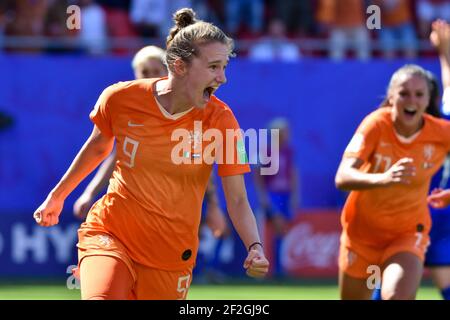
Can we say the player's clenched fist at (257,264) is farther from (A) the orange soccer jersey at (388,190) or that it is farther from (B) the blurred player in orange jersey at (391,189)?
(A) the orange soccer jersey at (388,190)

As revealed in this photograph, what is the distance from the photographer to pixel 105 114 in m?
6.57

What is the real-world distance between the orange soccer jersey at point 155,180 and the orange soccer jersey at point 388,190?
1921 millimetres

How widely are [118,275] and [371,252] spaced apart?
2.63m

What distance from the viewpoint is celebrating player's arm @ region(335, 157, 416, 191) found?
290 inches

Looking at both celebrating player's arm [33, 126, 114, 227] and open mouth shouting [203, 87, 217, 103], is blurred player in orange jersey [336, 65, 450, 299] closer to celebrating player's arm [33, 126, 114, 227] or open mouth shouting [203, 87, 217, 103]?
open mouth shouting [203, 87, 217, 103]

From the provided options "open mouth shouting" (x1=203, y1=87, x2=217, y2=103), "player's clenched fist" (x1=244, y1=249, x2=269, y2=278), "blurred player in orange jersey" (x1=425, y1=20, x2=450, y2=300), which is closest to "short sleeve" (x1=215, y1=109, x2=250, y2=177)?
"open mouth shouting" (x1=203, y1=87, x2=217, y2=103)

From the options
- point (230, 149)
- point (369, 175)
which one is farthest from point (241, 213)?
point (369, 175)

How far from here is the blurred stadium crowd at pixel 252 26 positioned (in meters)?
14.9

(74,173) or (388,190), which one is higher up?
(74,173)

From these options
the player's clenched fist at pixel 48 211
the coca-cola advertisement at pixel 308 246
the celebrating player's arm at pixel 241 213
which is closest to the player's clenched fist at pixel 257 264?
the celebrating player's arm at pixel 241 213

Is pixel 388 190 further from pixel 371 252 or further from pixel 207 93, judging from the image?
pixel 207 93

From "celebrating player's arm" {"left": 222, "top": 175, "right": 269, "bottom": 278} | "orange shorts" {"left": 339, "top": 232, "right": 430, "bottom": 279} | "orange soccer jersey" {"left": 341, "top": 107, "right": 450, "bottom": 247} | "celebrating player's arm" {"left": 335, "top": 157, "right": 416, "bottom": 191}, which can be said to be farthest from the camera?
"orange soccer jersey" {"left": 341, "top": 107, "right": 450, "bottom": 247}

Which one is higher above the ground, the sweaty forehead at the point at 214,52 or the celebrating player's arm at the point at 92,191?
the sweaty forehead at the point at 214,52
